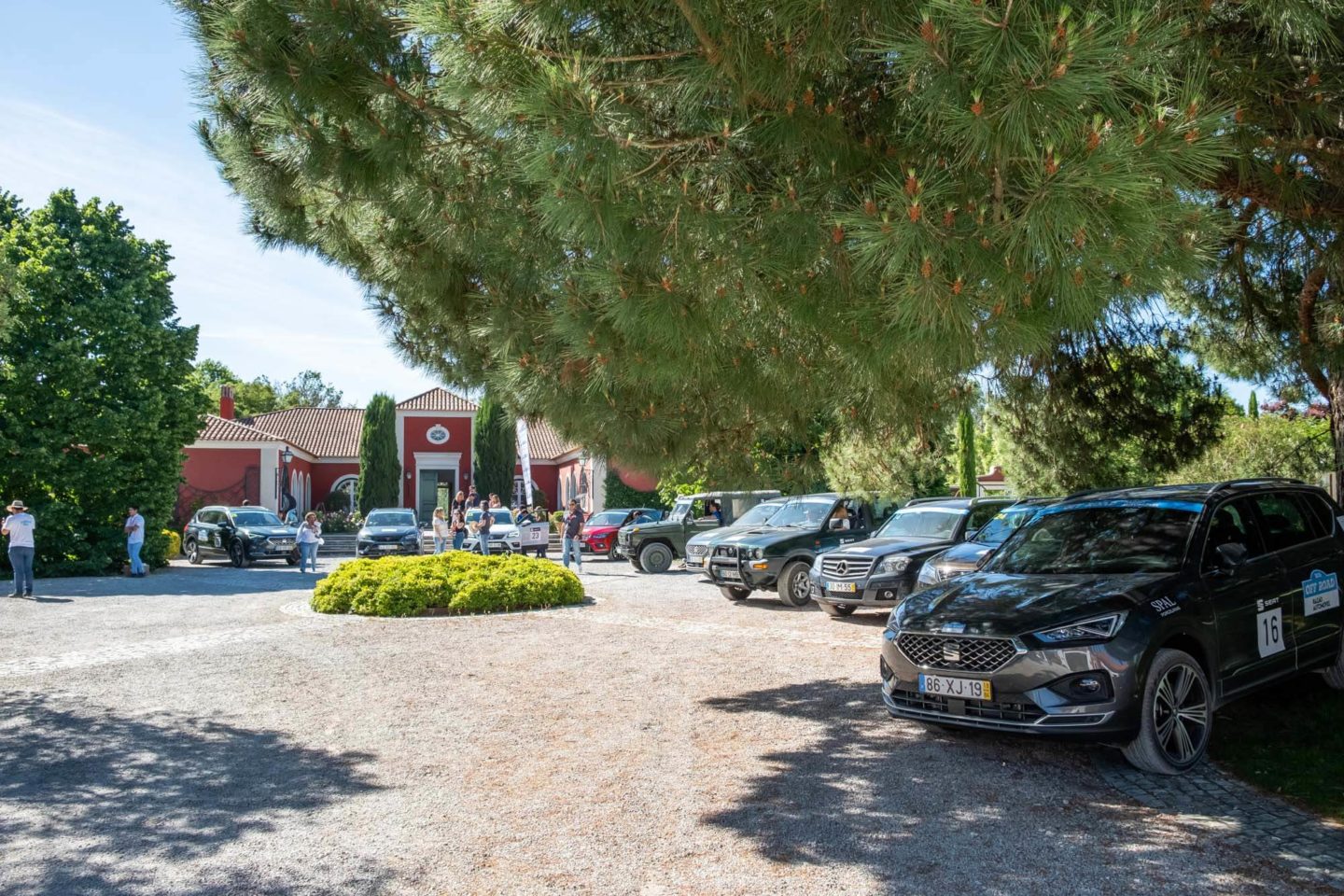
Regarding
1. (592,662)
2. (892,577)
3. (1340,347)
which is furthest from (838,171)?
(892,577)

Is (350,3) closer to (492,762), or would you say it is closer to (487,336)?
(487,336)

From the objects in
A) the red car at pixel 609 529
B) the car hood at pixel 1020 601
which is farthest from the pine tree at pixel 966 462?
the car hood at pixel 1020 601

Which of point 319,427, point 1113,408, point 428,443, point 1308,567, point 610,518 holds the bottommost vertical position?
point 1308,567

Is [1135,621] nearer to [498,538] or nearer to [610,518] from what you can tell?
[610,518]

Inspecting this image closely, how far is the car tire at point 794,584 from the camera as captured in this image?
1495 cm

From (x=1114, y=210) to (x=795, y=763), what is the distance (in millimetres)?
3828

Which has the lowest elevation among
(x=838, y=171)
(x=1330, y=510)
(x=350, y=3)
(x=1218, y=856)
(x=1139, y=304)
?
(x=1218, y=856)

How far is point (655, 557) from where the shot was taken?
73.1ft

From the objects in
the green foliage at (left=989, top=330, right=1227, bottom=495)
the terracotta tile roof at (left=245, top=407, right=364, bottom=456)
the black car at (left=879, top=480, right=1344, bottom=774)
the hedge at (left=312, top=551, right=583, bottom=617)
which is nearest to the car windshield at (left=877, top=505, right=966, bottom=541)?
the green foliage at (left=989, top=330, right=1227, bottom=495)

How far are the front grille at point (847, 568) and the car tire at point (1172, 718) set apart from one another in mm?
6651

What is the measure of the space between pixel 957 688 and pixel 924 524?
8.20m

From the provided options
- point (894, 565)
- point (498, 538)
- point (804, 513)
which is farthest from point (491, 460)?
point (894, 565)

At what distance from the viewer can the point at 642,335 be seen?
17.7 feet

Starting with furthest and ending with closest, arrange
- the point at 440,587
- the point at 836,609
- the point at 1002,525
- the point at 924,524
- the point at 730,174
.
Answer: the point at 440,587 → the point at 924,524 → the point at 836,609 → the point at 1002,525 → the point at 730,174
